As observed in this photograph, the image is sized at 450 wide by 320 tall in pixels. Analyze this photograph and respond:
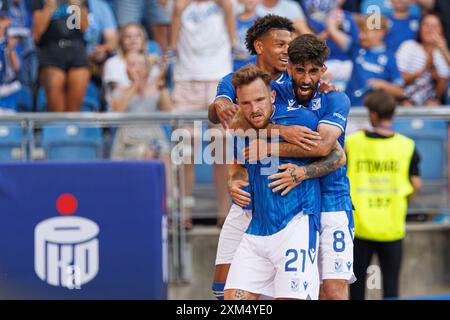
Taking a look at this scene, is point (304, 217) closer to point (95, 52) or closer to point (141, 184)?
point (141, 184)

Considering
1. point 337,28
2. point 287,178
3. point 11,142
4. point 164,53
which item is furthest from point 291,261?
point 337,28

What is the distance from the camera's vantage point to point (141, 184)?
334 inches

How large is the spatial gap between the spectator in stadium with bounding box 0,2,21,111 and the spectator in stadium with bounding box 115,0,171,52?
1.25m

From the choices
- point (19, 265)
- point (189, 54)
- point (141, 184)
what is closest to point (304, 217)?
point (141, 184)

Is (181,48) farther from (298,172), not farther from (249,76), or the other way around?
(298,172)

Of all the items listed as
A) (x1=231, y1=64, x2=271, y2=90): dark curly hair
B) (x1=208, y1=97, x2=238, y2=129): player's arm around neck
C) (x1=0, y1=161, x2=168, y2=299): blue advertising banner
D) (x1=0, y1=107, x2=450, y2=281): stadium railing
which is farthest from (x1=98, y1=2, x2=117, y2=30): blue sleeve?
(x1=231, y1=64, x2=271, y2=90): dark curly hair

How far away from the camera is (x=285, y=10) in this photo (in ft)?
36.1

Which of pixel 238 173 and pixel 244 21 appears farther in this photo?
pixel 244 21

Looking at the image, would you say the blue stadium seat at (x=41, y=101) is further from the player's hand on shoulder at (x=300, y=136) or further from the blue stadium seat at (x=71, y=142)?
the player's hand on shoulder at (x=300, y=136)

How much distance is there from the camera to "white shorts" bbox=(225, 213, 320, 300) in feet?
19.9

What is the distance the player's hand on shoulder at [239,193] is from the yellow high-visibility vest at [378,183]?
102 inches

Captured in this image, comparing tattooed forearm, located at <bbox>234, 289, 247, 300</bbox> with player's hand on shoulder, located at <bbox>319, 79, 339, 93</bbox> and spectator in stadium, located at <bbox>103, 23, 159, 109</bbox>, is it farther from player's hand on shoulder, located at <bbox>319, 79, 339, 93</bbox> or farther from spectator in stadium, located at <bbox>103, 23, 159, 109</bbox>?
spectator in stadium, located at <bbox>103, 23, 159, 109</bbox>

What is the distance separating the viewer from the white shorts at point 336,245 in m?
6.34

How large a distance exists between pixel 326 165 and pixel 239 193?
62 centimetres
